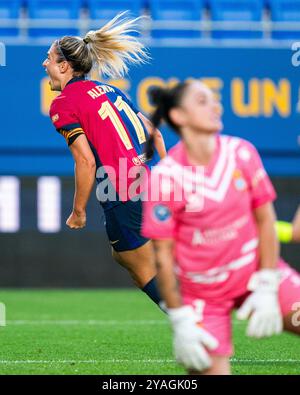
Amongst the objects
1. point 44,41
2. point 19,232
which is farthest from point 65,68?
point 19,232

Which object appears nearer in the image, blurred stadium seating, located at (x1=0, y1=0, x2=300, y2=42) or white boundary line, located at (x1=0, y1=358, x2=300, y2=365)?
white boundary line, located at (x1=0, y1=358, x2=300, y2=365)

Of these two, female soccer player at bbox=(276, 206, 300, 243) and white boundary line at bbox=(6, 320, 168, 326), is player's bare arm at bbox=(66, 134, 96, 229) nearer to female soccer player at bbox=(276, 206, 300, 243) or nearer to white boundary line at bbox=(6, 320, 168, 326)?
female soccer player at bbox=(276, 206, 300, 243)

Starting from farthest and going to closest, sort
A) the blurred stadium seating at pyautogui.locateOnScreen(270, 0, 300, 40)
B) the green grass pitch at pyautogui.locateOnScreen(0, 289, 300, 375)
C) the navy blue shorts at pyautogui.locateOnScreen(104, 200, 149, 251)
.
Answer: the blurred stadium seating at pyautogui.locateOnScreen(270, 0, 300, 40)
the navy blue shorts at pyautogui.locateOnScreen(104, 200, 149, 251)
the green grass pitch at pyautogui.locateOnScreen(0, 289, 300, 375)

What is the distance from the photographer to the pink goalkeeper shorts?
3.86 metres

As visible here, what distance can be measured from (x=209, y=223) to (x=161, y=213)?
212 millimetres

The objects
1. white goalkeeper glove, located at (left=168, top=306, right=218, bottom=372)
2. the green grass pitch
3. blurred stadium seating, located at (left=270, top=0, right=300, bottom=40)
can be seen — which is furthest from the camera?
blurred stadium seating, located at (left=270, top=0, right=300, bottom=40)

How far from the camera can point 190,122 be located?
3.94 meters

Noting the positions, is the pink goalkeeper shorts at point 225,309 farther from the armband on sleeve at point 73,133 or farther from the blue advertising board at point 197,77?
the blue advertising board at point 197,77

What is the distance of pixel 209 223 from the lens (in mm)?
3906

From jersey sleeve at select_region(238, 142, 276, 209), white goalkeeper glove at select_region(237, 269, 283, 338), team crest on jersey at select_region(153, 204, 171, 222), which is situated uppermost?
jersey sleeve at select_region(238, 142, 276, 209)

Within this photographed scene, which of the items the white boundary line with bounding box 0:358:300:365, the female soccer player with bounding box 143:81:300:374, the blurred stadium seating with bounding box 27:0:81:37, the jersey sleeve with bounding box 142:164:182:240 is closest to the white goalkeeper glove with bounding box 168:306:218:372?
the female soccer player with bounding box 143:81:300:374

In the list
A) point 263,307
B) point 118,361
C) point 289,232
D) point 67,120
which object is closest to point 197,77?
point 67,120

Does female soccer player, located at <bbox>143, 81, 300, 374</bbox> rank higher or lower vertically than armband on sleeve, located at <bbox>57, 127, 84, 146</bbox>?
lower
